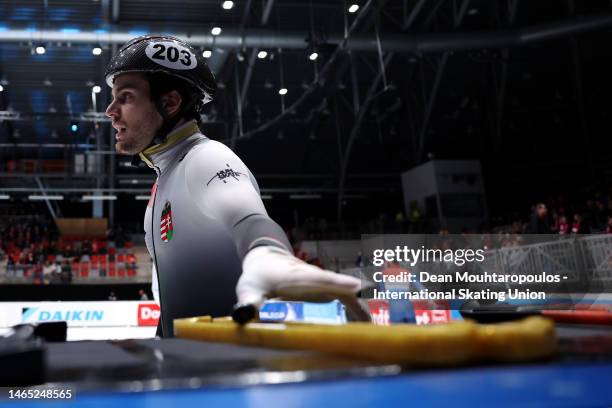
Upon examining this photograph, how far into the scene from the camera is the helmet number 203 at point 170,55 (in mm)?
2045

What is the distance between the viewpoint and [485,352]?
0.65 meters

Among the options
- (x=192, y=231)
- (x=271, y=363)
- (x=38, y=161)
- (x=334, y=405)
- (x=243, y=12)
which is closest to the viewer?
(x=334, y=405)

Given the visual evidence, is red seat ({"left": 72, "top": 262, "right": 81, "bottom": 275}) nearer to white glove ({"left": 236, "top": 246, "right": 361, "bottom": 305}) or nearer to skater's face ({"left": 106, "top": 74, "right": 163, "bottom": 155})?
skater's face ({"left": 106, "top": 74, "right": 163, "bottom": 155})

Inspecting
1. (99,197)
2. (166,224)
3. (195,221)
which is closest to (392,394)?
(195,221)

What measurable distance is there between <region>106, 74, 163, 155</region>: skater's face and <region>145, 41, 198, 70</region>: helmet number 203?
0.09m

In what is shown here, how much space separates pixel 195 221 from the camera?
6.19 ft

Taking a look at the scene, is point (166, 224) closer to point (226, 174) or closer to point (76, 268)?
point (226, 174)

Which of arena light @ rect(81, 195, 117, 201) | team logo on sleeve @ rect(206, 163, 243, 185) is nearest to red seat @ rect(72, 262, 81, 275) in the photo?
arena light @ rect(81, 195, 117, 201)

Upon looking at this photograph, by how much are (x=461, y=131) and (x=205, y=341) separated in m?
29.0

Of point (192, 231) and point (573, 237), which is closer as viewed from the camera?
point (192, 231)

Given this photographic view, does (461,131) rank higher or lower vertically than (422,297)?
higher

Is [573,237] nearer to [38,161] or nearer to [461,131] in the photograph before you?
[461,131]

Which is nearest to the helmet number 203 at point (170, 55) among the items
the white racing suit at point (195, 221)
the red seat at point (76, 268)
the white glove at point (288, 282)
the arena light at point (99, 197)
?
the white racing suit at point (195, 221)

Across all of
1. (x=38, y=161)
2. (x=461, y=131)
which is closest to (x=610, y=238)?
(x=461, y=131)
